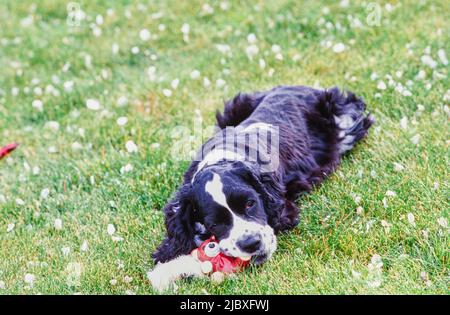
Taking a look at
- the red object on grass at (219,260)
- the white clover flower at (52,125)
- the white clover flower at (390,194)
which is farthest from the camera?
the white clover flower at (52,125)

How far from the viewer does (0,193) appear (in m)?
6.36

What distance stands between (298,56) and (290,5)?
1565 mm

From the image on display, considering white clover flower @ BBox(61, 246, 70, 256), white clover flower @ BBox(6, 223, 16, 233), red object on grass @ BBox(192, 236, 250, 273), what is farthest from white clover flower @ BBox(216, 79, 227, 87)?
red object on grass @ BBox(192, 236, 250, 273)

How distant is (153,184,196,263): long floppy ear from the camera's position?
4703mm

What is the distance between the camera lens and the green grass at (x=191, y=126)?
15.1 feet

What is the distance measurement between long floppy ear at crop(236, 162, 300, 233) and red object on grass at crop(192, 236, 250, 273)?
0.44 meters

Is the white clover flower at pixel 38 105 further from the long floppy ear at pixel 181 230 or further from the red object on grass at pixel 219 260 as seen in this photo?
the red object on grass at pixel 219 260

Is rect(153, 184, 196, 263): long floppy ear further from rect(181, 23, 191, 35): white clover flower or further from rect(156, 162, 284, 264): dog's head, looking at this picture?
rect(181, 23, 191, 35): white clover flower

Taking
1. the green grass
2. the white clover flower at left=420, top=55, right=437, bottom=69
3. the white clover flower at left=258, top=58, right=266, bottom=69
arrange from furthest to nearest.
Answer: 1. the white clover flower at left=258, top=58, right=266, bottom=69
2. the white clover flower at left=420, top=55, right=437, bottom=69
3. the green grass

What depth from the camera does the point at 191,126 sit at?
22.8ft

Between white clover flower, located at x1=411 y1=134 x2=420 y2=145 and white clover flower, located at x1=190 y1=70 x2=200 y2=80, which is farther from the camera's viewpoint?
white clover flower, located at x1=190 y1=70 x2=200 y2=80

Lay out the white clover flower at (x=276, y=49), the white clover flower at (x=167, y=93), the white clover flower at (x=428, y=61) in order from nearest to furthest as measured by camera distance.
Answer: the white clover flower at (x=428, y=61) → the white clover flower at (x=167, y=93) → the white clover flower at (x=276, y=49)

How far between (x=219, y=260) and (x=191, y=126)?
267 centimetres

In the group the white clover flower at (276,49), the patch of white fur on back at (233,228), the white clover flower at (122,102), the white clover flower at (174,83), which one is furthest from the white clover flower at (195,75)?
the patch of white fur on back at (233,228)
